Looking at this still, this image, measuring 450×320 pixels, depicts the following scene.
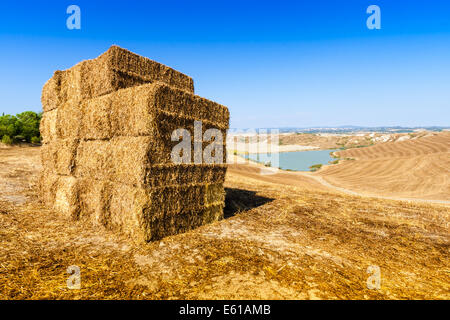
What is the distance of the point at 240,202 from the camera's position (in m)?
9.40

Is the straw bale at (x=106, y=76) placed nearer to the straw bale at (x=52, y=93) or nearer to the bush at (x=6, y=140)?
the straw bale at (x=52, y=93)

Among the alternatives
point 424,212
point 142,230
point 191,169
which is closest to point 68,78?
point 191,169

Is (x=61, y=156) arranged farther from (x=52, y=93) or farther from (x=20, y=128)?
(x=20, y=128)

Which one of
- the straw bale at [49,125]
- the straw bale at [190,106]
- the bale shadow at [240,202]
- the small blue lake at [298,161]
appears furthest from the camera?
the small blue lake at [298,161]

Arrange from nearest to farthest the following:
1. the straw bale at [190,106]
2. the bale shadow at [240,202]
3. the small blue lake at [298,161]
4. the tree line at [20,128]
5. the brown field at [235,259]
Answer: the brown field at [235,259] < the straw bale at [190,106] < the bale shadow at [240,202] < the tree line at [20,128] < the small blue lake at [298,161]

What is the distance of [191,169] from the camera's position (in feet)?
20.5

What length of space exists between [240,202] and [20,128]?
32.4 meters

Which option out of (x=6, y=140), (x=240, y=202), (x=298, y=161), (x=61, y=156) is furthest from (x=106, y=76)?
(x=298, y=161)

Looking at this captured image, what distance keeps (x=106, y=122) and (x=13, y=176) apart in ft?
33.4

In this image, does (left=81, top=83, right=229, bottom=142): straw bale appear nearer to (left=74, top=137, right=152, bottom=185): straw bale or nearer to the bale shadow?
(left=74, top=137, right=152, bottom=185): straw bale

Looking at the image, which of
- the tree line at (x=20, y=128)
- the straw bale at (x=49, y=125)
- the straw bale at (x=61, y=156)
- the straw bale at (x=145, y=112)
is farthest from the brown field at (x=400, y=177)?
the tree line at (x=20, y=128)

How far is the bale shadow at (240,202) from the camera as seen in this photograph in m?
8.25

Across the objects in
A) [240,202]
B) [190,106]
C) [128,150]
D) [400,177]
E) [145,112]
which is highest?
[190,106]

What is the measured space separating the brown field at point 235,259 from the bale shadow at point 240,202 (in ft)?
1.22
